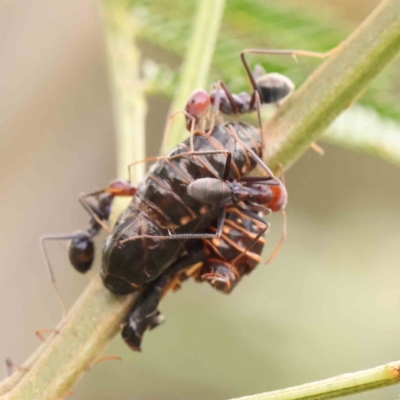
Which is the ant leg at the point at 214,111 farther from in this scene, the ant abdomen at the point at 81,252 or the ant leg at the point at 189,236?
the ant abdomen at the point at 81,252

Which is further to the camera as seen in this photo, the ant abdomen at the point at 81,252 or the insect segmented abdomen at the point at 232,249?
the ant abdomen at the point at 81,252

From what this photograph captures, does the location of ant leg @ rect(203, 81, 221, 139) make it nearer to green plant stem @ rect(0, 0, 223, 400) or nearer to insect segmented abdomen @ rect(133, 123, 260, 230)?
insect segmented abdomen @ rect(133, 123, 260, 230)

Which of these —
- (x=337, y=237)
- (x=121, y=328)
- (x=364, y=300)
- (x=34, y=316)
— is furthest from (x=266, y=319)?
(x=121, y=328)

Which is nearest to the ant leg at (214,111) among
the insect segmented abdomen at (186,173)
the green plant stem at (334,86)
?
the insect segmented abdomen at (186,173)

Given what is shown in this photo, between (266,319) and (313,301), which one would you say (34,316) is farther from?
(313,301)

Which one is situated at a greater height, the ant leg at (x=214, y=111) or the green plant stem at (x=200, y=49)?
the green plant stem at (x=200, y=49)

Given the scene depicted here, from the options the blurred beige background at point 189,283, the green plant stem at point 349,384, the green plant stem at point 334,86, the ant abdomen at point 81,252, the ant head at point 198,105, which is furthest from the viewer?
the blurred beige background at point 189,283

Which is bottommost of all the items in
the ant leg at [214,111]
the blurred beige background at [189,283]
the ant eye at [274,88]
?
the blurred beige background at [189,283]
